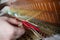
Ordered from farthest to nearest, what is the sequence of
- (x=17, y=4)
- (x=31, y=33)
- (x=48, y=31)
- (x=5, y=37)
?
(x=17, y=4)
(x=48, y=31)
(x=31, y=33)
(x=5, y=37)

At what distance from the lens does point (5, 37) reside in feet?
1.69

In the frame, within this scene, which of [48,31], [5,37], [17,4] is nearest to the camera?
[5,37]

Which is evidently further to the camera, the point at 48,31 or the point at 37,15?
the point at 37,15

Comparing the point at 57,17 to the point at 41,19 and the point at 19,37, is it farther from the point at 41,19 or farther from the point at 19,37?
the point at 19,37

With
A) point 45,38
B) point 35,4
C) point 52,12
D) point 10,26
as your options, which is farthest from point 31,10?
point 10,26

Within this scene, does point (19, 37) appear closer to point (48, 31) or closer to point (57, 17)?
point (48, 31)

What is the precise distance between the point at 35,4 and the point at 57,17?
18cm

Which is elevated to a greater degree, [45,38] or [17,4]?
[17,4]

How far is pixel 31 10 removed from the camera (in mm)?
945

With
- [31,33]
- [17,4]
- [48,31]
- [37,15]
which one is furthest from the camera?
[17,4]

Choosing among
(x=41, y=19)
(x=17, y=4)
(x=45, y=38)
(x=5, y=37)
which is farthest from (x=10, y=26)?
(x=17, y=4)

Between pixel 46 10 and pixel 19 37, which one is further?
pixel 46 10

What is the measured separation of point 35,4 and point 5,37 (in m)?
0.44

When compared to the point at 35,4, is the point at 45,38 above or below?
below
